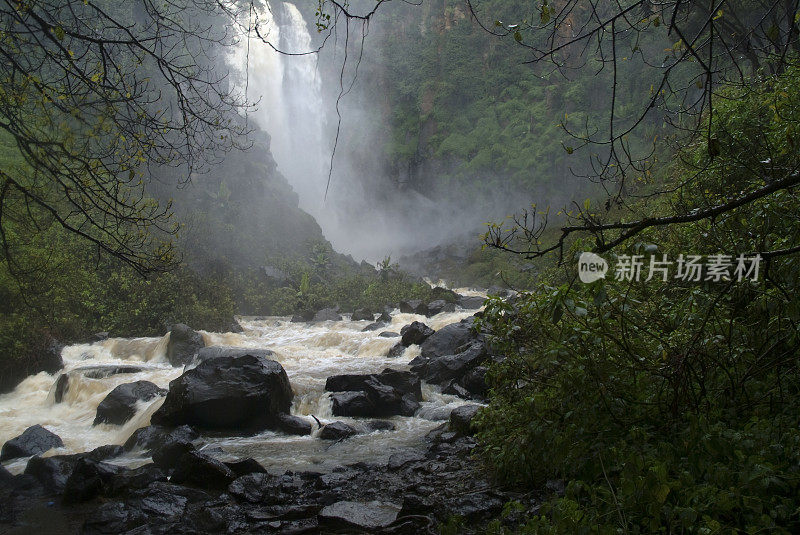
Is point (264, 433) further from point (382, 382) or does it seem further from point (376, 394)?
point (382, 382)

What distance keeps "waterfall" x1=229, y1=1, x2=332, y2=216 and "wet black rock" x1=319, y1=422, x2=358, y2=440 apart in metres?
29.2

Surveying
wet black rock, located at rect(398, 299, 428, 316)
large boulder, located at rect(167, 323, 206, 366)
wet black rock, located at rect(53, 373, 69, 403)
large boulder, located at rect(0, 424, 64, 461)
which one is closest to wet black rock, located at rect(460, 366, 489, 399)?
large boulder, located at rect(167, 323, 206, 366)

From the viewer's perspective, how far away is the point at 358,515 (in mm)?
5004

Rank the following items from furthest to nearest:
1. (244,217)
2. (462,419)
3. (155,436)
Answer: (244,217) < (155,436) < (462,419)

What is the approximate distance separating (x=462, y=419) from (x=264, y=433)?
11.0 feet

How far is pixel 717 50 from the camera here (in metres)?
14.1

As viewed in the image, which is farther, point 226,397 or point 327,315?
point 327,315

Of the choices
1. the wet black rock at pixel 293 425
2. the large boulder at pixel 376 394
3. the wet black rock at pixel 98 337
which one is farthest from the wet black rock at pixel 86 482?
the wet black rock at pixel 98 337

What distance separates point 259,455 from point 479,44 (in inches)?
1511

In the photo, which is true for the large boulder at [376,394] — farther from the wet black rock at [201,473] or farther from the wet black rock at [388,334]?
the wet black rock at [388,334]

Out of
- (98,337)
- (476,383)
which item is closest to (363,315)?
(98,337)

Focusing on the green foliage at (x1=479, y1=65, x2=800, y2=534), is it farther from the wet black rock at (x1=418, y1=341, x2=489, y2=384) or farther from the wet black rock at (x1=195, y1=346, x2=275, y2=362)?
the wet black rock at (x1=195, y1=346, x2=275, y2=362)

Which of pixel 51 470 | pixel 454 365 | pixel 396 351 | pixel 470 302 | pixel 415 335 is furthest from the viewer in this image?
pixel 470 302

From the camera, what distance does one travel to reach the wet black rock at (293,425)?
28.5 ft
